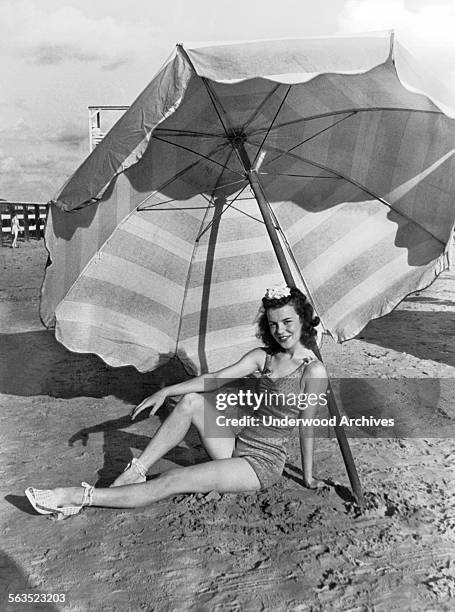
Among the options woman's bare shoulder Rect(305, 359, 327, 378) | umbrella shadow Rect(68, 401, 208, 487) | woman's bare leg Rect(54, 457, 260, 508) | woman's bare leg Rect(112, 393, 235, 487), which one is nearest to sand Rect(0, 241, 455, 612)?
umbrella shadow Rect(68, 401, 208, 487)

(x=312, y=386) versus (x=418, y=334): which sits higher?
(x=418, y=334)

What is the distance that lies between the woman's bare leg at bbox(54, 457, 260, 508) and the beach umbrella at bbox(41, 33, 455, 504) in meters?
1.24

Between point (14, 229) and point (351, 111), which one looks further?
point (14, 229)

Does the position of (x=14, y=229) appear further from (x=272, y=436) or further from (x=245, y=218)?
(x=272, y=436)

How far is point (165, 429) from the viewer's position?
348 centimetres

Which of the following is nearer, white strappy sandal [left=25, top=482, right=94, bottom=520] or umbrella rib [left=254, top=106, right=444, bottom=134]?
white strappy sandal [left=25, top=482, right=94, bottom=520]

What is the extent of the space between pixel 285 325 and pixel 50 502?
159cm

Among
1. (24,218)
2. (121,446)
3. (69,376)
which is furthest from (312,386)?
(24,218)

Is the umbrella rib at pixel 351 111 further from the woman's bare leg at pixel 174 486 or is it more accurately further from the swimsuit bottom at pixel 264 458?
the woman's bare leg at pixel 174 486

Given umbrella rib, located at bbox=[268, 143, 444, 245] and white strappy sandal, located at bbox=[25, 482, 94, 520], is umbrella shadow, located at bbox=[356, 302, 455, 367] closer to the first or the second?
umbrella rib, located at bbox=[268, 143, 444, 245]

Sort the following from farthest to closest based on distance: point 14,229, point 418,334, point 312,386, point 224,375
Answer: point 14,229 < point 418,334 < point 224,375 < point 312,386

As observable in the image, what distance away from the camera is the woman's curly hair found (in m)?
3.41

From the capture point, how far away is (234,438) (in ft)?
11.8

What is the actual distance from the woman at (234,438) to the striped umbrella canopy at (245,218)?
2.10ft
